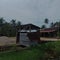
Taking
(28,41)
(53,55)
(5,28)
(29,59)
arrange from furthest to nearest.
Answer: (5,28) → (28,41) → (53,55) → (29,59)

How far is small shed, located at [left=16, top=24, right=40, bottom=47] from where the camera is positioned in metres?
18.6

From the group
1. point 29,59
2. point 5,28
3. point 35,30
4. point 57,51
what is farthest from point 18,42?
point 5,28

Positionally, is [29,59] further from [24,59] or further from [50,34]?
[50,34]

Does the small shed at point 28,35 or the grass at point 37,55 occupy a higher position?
the small shed at point 28,35

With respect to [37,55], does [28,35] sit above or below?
above

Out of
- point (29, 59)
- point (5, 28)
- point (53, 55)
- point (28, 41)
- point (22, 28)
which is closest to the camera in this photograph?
point (29, 59)

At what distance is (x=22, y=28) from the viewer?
792 inches

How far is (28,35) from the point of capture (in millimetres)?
18609

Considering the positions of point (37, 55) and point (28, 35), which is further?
point (28, 35)

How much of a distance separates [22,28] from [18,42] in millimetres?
1712

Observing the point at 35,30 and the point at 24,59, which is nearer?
the point at 24,59

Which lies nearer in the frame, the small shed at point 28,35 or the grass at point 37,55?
the grass at point 37,55

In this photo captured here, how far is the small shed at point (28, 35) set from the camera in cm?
1858

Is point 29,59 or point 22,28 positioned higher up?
point 22,28
